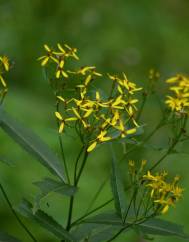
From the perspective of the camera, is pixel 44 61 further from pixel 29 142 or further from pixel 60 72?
pixel 29 142

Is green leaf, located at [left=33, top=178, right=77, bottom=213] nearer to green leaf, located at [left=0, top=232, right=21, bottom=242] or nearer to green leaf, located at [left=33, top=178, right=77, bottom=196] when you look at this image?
green leaf, located at [left=33, top=178, right=77, bottom=196]

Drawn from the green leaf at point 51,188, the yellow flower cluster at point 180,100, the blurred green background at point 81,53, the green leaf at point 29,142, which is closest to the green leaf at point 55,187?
the green leaf at point 51,188

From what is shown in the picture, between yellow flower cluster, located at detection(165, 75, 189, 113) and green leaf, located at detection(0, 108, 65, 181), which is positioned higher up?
green leaf, located at detection(0, 108, 65, 181)

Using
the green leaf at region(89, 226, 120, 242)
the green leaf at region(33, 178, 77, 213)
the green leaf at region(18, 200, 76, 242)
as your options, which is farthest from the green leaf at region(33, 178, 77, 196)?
the green leaf at region(89, 226, 120, 242)

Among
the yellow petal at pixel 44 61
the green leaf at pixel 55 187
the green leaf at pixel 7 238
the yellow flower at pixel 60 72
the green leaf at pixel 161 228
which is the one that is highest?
the yellow petal at pixel 44 61

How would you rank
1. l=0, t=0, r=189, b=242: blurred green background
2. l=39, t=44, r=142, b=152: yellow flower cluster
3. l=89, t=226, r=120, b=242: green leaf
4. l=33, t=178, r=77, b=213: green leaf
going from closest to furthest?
l=33, t=178, r=77, b=213: green leaf → l=39, t=44, r=142, b=152: yellow flower cluster → l=89, t=226, r=120, b=242: green leaf → l=0, t=0, r=189, b=242: blurred green background

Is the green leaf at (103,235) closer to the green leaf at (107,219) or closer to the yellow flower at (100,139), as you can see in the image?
the green leaf at (107,219)
